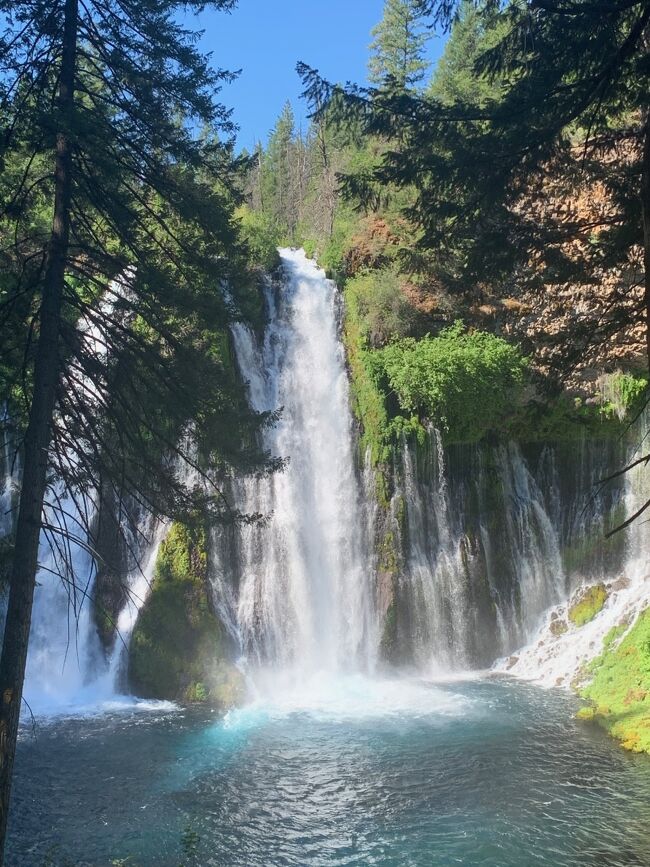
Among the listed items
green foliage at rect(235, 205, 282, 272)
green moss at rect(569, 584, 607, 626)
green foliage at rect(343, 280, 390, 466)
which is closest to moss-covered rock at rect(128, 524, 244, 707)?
green foliage at rect(343, 280, 390, 466)

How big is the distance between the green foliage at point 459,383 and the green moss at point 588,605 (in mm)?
4970

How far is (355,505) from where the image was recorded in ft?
65.8

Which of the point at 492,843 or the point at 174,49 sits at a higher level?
the point at 174,49

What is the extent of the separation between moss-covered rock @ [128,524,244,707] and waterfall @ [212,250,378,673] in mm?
623

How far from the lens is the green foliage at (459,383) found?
20.2 m

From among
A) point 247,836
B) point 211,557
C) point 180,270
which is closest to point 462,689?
point 211,557

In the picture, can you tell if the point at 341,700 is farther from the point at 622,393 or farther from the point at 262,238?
the point at 262,238

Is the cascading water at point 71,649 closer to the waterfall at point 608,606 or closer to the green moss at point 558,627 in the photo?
the waterfall at point 608,606

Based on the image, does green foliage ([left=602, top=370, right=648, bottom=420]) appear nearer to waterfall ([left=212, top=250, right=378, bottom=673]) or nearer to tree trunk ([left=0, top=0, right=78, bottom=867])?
waterfall ([left=212, top=250, right=378, bottom=673])

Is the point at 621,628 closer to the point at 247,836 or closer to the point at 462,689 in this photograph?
the point at 462,689

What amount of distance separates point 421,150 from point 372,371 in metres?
13.0

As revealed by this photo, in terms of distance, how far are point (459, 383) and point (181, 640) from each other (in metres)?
9.55

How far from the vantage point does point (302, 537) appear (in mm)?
19484

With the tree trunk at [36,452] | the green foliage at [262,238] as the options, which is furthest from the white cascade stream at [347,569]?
the tree trunk at [36,452]
